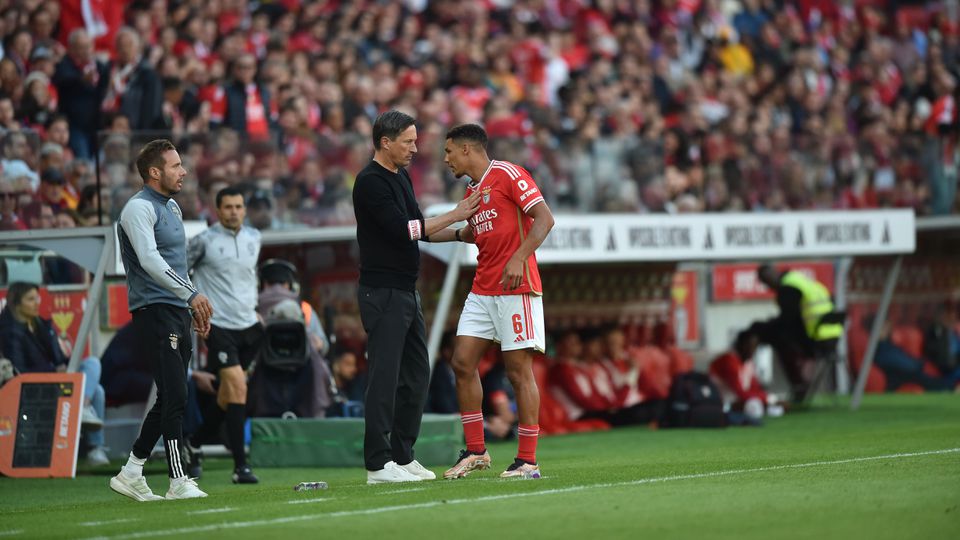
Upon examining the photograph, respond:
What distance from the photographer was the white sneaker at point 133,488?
902cm

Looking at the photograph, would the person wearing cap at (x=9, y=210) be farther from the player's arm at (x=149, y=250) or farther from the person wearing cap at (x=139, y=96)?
the player's arm at (x=149, y=250)

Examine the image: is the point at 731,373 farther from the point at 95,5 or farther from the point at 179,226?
the point at 179,226

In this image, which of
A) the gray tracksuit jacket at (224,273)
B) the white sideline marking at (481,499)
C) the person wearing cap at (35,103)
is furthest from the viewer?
the person wearing cap at (35,103)

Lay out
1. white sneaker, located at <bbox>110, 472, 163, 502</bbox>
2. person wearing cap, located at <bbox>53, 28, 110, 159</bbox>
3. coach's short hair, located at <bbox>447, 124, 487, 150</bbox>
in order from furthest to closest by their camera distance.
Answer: person wearing cap, located at <bbox>53, 28, 110, 159</bbox>, coach's short hair, located at <bbox>447, 124, 487, 150</bbox>, white sneaker, located at <bbox>110, 472, 163, 502</bbox>

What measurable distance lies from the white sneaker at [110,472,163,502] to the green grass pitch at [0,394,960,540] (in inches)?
2.5

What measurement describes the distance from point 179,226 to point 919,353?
13582 millimetres

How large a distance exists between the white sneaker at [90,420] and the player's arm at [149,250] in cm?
417

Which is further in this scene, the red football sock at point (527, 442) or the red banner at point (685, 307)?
the red banner at point (685, 307)

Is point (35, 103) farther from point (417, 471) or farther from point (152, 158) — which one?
point (417, 471)

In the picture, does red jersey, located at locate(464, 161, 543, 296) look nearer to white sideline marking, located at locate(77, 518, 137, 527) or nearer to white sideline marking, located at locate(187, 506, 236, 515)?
white sideline marking, located at locate(187, 506, 236, 515)

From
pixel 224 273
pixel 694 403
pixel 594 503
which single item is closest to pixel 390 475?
pixel 594 503

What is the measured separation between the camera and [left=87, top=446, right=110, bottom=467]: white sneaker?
1326 centimetres

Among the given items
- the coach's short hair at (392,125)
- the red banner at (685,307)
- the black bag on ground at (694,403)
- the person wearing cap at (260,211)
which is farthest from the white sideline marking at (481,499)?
the red banner at (685,307)

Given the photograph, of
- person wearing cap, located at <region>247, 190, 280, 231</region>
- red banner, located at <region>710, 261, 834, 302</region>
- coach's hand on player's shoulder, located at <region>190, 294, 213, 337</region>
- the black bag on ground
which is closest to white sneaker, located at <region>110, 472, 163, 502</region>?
coach's hand on player's shoulder, located at <region>190, 294, 213, 337</region>
